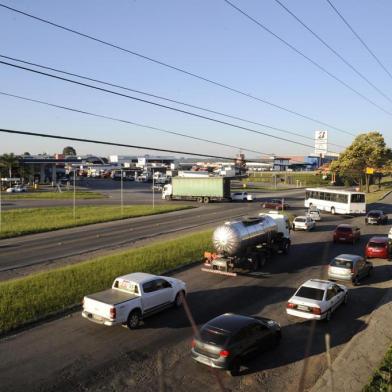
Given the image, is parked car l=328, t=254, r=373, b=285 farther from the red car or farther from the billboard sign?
the billboard sign

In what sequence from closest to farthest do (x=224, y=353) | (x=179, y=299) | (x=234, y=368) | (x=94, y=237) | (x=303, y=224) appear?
1. (x=224, y=353)
2. (x=234, y=368)
3. (x=179, y=299)
4. (x=94, y=237)
5. (x=303, y=224)

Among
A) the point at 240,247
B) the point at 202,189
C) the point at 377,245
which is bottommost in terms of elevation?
the point at 377,245

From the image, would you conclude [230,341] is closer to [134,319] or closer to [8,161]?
[134,319]

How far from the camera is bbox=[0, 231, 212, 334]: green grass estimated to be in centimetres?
1783

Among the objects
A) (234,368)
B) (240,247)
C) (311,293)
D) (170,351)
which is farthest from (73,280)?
(311,293)

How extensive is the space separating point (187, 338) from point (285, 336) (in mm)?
3720

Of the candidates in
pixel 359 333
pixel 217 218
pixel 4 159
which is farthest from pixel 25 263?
pixel 4 159

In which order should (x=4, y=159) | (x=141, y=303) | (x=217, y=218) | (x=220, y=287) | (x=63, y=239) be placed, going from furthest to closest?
(x=4, y=159)
(x=217, y=218)
(x=63, y=239)
(x=220, y=287)
(x=141, y=303)

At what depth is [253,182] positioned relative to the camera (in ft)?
473

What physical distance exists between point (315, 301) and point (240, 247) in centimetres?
837

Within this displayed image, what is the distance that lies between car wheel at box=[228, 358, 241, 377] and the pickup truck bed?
5275 mm

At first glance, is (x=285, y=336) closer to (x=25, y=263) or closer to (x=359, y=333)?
(x=359, y=333)

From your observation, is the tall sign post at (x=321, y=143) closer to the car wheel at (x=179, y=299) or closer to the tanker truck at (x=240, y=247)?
the tanker truck at (x=240, y=247)

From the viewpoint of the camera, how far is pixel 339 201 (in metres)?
55.4
